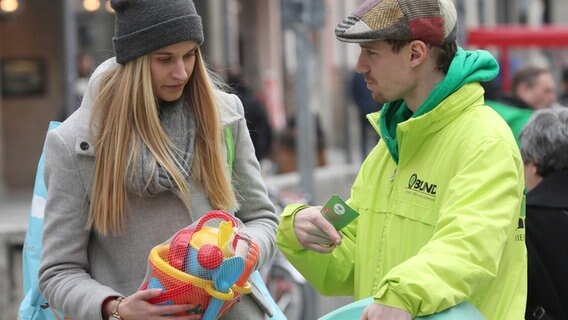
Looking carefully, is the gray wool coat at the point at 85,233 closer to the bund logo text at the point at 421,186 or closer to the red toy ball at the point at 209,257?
the red toy ball at the point at 209,257

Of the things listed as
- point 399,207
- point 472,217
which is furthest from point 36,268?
point 472,217

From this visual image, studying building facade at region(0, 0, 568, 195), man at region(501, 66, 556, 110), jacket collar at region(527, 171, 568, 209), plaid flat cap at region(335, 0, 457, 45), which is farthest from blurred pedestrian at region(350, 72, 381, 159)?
plaid flat cap at region(335, 0, 457, 45)

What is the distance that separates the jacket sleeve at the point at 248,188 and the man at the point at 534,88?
5966 mm

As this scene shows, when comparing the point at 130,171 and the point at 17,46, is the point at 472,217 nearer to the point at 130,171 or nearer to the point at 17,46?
the point at 130,171

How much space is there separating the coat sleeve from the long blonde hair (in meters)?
0.05

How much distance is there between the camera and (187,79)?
147 inches

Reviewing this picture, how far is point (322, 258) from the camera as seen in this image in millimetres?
3746

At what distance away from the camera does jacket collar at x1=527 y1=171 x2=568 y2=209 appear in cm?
450

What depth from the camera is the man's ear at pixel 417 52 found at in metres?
3.42

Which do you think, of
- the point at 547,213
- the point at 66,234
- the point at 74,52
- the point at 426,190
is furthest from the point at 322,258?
the point at 74,52

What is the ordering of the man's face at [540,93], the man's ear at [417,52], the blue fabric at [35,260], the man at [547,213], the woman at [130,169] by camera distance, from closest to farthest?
the man's ear at [417,52]
the woman at [130,169]
the blue fabric at [35,260]
the man at [547,213]
the man's face at [540,93]

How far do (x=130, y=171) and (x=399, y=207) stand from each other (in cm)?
72

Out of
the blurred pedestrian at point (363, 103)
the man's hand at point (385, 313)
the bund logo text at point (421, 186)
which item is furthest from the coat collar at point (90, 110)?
the blurred pedestrian at point (363, 103)

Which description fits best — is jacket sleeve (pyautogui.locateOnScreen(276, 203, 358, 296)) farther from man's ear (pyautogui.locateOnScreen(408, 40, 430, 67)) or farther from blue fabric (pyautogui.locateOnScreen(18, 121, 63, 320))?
blue fabric (pyautogui.locateOnScreen(18, 121, 63, 320))
